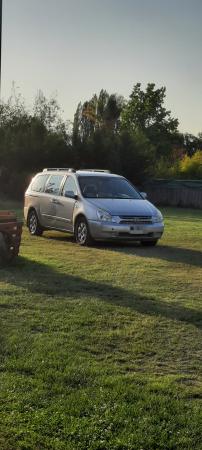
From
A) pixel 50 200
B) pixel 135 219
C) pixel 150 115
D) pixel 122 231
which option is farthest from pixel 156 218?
pixel 150 115

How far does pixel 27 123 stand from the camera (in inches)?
1704

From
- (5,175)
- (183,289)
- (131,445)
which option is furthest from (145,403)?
(5,175)

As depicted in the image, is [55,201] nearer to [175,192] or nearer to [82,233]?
[82,233]

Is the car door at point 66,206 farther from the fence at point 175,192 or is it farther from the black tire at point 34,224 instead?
the fence at point 175,192

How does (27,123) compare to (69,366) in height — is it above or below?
above

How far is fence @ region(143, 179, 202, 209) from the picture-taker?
138 ft

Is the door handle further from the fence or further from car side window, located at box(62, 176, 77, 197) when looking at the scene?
the fence

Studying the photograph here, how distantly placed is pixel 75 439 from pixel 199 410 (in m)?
0.99

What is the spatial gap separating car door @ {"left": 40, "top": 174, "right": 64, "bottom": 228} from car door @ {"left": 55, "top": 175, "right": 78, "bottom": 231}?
201 millimetres

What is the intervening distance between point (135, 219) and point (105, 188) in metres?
1.47

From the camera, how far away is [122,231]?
14195 mm

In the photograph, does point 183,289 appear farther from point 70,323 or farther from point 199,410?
point 199,410

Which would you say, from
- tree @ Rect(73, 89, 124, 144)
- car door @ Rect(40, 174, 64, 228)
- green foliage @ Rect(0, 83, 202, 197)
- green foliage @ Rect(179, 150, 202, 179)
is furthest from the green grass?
tree @ Rect(73, 89, 124, 144)

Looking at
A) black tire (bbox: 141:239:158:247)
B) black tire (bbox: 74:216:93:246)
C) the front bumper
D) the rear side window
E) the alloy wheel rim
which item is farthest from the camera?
the rear side window
